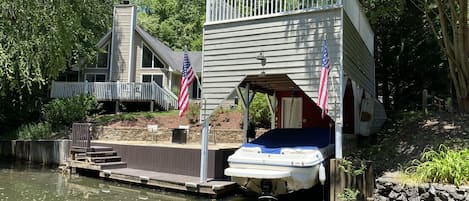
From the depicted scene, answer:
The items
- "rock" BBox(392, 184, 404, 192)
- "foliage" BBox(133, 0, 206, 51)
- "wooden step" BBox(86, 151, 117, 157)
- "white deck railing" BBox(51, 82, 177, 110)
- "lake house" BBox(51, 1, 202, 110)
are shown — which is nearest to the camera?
"rock" BBox(392, 184, 404, 192)

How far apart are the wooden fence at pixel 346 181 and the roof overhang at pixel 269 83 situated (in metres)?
3.30

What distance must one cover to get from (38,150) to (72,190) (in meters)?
7.17

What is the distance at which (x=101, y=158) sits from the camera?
1420 centimetres

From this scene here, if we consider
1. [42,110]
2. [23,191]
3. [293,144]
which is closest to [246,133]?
[293,144]

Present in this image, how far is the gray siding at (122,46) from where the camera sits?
26250 millimetres

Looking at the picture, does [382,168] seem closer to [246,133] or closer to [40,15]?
[246,133]

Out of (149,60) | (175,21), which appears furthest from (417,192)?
(175,21)

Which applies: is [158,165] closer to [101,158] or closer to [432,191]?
[101,158]

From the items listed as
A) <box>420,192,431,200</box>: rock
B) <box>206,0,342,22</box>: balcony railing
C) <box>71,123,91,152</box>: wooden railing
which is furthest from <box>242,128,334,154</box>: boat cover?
<box>71,123,91,152</box>: wooden railing

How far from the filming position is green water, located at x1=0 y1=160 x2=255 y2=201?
1028 centimetres

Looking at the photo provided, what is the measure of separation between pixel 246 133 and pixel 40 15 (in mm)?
6421

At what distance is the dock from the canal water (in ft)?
0.76

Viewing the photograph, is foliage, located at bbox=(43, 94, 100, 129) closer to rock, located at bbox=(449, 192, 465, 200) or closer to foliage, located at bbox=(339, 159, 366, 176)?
foliage, located at bbox=(339, 159, 366, 176)

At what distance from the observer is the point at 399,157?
989cm
